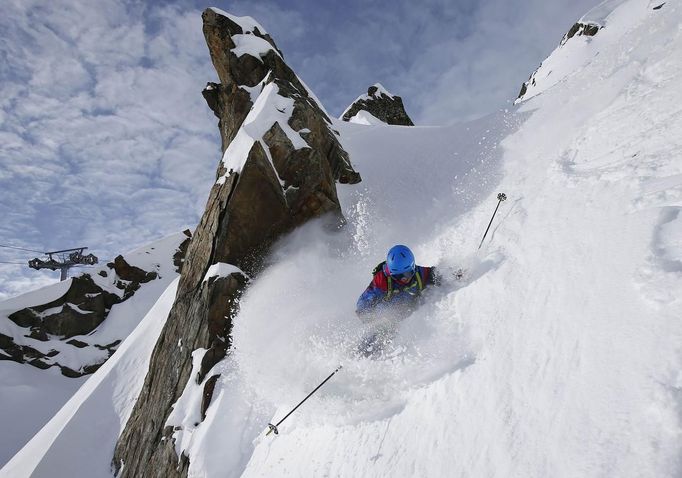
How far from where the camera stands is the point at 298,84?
49.3ft

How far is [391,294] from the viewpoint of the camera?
6.35 meters

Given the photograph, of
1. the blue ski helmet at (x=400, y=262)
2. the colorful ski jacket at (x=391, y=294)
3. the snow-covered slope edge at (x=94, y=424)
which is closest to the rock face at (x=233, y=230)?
the snow-covered slope edge at (x=94, y=424)

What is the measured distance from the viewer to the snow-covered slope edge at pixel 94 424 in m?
10.4

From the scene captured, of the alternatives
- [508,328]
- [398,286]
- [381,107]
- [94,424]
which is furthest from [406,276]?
[381,107]

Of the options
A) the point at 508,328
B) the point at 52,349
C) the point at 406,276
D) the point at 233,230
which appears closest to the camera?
the point at 508,328

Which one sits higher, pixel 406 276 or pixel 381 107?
pixel 381 107

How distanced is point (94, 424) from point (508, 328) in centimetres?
1245

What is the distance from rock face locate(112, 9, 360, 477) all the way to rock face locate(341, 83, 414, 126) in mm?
28065

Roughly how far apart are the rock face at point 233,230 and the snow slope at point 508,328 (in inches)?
20.3

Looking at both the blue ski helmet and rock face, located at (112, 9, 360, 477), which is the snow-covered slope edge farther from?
the blue ski helmet

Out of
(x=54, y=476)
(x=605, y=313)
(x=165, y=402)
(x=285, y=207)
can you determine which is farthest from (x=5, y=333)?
(x=605, y=313)

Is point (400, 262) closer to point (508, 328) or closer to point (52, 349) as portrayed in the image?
point (508, 328)

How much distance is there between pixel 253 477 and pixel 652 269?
17.0ft

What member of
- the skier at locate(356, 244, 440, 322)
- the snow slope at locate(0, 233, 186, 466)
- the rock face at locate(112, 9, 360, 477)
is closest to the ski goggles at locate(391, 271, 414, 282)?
the skier at locate(356, 244, 440, 322)
